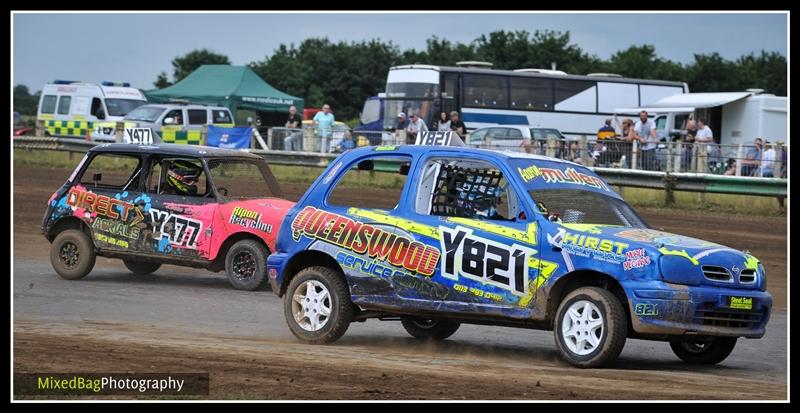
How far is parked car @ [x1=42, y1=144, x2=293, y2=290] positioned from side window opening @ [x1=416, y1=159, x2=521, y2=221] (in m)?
4.28

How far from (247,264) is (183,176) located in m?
1.37

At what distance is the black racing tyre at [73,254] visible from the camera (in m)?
15.1

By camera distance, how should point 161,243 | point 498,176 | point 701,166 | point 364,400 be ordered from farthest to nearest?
point 701,166 < point 161,243 < point 498,176 < point 364,400

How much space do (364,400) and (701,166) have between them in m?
19.1

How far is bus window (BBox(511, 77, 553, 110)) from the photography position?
42.9 metres

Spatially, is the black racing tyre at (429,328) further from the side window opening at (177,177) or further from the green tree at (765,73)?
the green tree at (765,73)

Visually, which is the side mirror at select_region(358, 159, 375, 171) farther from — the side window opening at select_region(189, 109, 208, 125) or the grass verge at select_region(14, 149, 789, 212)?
the side window opening at select_region(189, 109, 208, 125)

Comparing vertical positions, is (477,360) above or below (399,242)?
below

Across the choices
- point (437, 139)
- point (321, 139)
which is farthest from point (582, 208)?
point (321, 139)

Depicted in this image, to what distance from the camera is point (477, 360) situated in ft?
32.0

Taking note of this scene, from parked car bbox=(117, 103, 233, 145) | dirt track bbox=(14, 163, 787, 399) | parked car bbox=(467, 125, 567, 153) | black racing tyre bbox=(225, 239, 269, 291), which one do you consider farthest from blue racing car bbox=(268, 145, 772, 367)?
parked car bbox=(117, 103, 233, 145)

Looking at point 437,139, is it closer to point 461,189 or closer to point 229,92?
point 461,189
